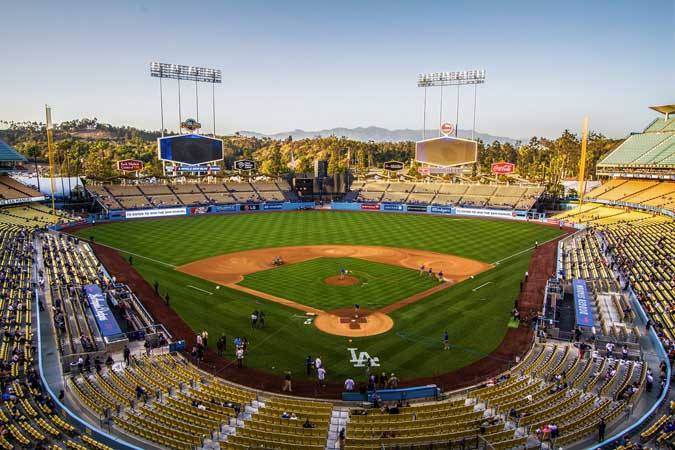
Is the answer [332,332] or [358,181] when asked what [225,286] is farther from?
[358,181]

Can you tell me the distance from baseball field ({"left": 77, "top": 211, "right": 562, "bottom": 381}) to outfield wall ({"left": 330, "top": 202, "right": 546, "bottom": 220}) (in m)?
7.04

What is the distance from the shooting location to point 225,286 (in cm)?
3419

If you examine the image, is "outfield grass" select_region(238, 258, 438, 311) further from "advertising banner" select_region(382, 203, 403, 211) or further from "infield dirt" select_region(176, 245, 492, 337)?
"advertising banner" select_region(382, 203, 403, 211)

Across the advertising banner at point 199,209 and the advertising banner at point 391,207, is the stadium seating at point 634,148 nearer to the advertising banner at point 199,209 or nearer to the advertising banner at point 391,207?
the advertising banner at point 391,207

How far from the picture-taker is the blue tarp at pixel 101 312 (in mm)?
22841

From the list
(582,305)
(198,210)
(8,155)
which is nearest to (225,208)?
(198,210)

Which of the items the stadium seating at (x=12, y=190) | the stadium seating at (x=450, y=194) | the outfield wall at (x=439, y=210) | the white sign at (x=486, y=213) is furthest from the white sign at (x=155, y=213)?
the white sign at (x=486, y=213)

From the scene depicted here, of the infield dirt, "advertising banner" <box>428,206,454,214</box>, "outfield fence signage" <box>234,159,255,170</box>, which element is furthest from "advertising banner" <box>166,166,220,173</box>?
"advertising banner" <box>428,206,454,214</box>

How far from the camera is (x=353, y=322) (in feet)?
87.8

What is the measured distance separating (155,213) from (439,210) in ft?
147

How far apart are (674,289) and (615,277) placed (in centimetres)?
437

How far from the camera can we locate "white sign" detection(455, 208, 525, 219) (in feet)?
234

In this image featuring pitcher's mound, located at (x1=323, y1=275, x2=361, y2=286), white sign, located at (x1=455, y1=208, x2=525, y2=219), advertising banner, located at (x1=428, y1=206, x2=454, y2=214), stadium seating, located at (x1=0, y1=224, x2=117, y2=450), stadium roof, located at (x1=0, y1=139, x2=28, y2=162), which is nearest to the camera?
stadium seating, located at (x1=0, y1=224, x2=117, y2=450)

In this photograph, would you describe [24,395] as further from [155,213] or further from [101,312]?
[155,213]
